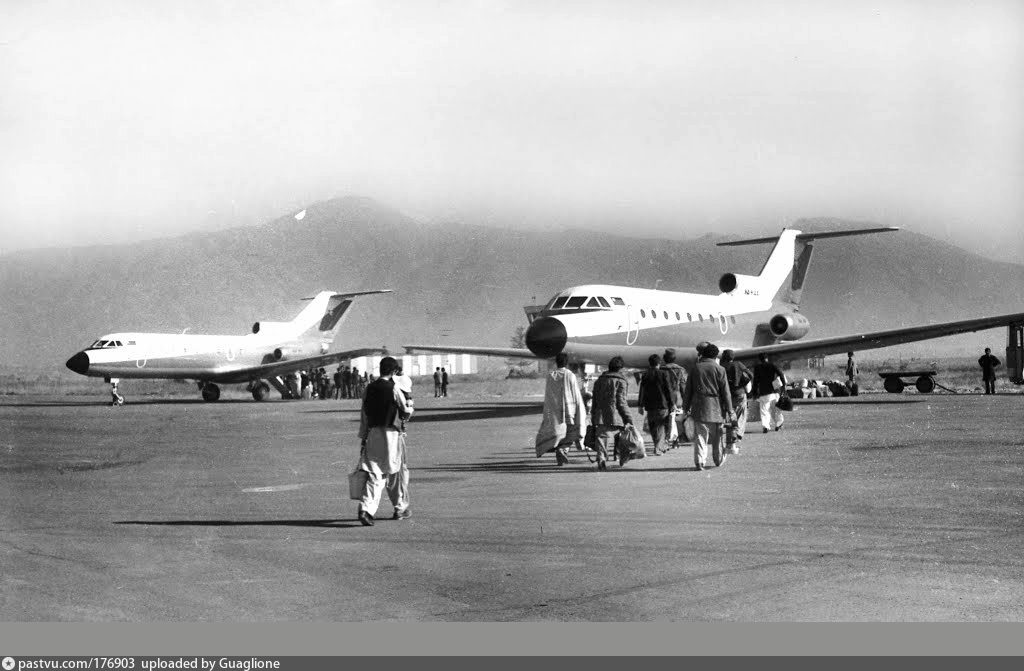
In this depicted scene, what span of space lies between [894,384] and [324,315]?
30.1 meters

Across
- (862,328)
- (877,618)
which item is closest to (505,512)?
(877,618)

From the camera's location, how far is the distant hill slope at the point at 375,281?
454ft

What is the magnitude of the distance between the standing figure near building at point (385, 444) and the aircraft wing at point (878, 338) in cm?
2238

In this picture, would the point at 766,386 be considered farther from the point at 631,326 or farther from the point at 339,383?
the point at 339,383

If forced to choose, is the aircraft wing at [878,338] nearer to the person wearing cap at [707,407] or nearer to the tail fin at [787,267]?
the tail fin at [787,267]

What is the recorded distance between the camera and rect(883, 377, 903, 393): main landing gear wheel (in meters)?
46.1

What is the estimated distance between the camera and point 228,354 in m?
53.8

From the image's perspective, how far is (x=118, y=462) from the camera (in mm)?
19375

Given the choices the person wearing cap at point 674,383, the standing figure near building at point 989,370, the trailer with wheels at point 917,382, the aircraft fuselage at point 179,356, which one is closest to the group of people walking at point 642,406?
the person wearing cap at point 674,383

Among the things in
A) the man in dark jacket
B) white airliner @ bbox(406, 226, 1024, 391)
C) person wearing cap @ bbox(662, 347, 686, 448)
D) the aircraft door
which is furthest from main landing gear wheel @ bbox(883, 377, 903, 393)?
the man in dark jacket

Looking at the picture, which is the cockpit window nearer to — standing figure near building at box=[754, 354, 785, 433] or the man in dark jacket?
standing figure near building at box=[754, 354, 785, 433]

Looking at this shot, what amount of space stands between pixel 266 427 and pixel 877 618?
79.8 ft

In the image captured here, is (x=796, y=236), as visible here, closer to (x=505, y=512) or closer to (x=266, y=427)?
(x=266, y=427)

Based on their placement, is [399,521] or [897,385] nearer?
[399,521]
